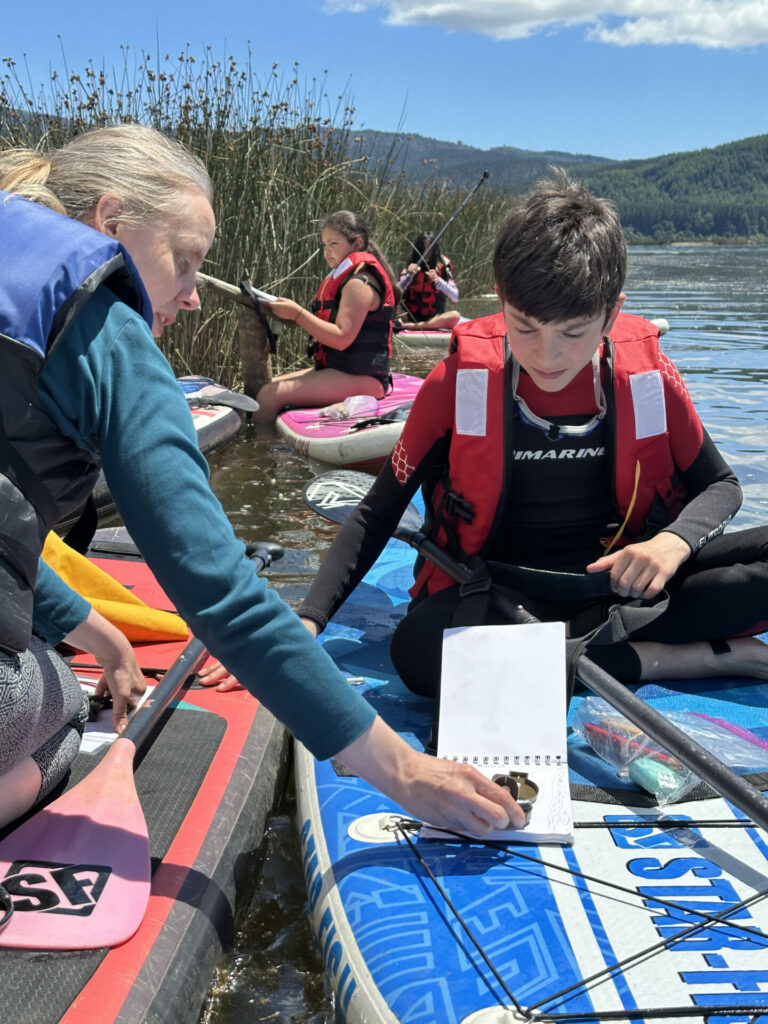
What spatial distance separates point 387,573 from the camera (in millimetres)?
2881

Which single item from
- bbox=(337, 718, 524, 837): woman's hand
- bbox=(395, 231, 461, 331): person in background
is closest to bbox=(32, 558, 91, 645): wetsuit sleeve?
bbox=(337, 718, 524, 837): woman's hand

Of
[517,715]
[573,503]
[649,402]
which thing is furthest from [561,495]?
[517,715]

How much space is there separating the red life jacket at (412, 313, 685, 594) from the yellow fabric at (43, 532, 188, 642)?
2.57 feet

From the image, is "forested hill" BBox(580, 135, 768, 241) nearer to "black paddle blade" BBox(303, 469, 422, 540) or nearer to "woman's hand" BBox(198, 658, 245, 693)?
"black paddle blade" BBox(303, 469, 422, 540)

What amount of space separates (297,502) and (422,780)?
3.69 metres

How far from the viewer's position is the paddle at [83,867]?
1.28m

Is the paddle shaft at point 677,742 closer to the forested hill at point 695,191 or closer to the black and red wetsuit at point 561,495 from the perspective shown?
the black and red wetsuit at point 561,495

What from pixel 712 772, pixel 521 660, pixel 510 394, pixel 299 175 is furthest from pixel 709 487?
pixel 299 175

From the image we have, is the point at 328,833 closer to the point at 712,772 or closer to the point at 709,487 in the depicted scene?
the point at 712,772

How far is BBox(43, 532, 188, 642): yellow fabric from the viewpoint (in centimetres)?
239

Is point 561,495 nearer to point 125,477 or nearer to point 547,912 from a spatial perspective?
point 547,912

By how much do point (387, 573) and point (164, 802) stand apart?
1303mm

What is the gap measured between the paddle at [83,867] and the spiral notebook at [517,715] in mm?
465

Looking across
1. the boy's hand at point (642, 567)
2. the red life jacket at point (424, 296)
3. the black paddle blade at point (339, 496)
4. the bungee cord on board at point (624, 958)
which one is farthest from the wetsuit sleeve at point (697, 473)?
the red life jacket at point (424, 296)
